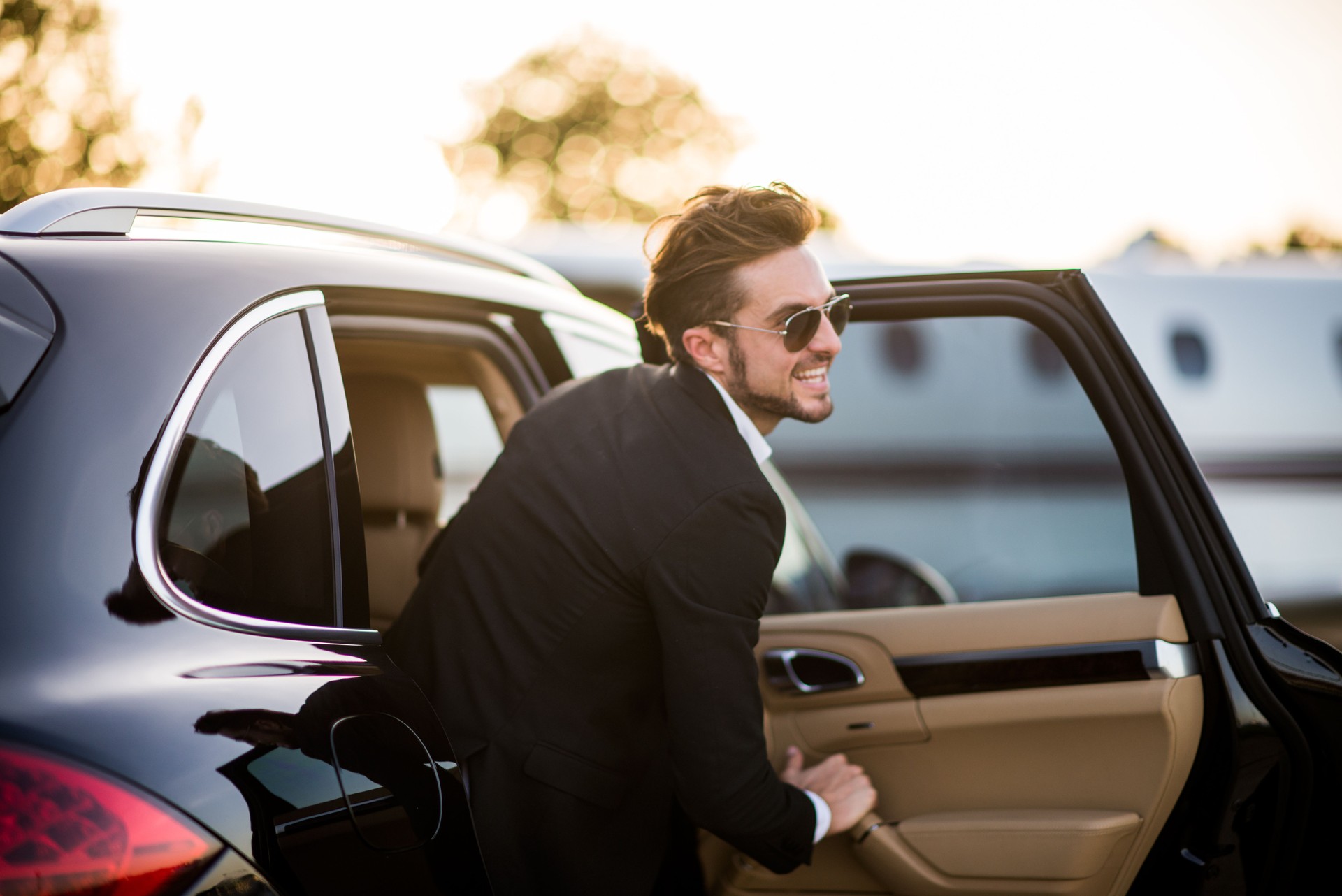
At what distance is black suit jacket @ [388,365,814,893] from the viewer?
1.89m

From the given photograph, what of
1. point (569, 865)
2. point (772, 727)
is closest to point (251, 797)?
point (569, 865)

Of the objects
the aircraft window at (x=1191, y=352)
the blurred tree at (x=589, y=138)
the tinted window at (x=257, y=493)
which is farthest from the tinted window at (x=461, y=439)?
the blurred tree at (x=589, y=138)

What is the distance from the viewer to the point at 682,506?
74.9 inches

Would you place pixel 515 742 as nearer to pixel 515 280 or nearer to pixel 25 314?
pixel 25 314

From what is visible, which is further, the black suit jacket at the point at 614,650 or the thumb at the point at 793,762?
the thumb at the point at 793,762

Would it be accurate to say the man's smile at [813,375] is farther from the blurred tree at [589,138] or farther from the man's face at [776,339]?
the blurred tree at [589,138]

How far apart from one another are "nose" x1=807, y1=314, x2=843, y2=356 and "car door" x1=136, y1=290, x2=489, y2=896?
960 mm

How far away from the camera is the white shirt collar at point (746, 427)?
2170mm

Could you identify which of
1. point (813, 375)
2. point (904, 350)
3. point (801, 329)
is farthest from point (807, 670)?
point (904, 350)

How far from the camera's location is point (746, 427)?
2.22 m

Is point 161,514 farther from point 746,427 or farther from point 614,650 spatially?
point 746,427

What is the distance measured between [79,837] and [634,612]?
1.01 meters

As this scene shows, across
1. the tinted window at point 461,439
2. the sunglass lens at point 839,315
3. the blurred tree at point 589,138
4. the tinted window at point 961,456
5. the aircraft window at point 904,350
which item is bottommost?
the tinted window at point 961,456

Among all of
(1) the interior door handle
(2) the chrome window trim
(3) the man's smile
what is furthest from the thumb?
(2) the chrome window trim
